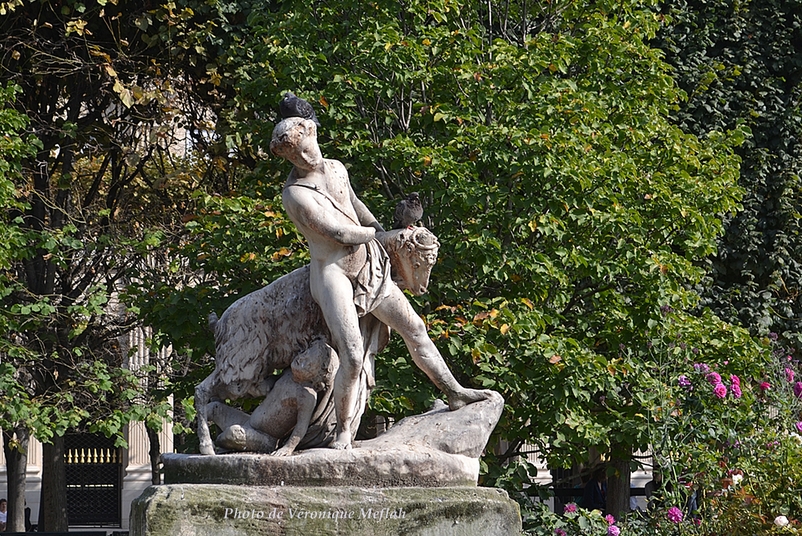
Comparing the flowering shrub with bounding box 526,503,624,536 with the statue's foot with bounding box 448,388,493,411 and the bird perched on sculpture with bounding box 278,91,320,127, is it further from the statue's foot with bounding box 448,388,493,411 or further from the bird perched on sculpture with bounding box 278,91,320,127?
the bird perched on sculpture with bounding box 278,91,320,127

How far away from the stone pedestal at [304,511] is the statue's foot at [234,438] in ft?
1.33

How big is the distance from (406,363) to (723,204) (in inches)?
132

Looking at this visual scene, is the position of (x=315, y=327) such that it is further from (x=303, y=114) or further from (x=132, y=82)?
(x=132, y=82)

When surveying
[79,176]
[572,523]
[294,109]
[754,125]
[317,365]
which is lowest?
[572,523]

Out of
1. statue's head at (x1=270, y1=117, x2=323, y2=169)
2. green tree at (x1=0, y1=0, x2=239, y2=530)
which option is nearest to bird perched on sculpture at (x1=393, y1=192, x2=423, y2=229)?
statue's head at (x1=270, y1=117, x2=323, y2=169)

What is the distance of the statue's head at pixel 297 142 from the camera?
6.05m

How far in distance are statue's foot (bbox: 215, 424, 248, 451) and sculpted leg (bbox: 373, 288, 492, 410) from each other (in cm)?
→ 90

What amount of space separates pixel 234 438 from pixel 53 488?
936 cm

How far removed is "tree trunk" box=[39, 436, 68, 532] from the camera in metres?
14.5

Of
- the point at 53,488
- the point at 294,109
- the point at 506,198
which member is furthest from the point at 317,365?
the point at 53,488

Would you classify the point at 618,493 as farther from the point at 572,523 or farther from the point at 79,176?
the point at 79,176

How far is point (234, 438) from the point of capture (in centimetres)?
603

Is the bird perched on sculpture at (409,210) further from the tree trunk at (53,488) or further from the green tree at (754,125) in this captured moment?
the tree trunk at (53,488)

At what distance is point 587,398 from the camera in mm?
10102
